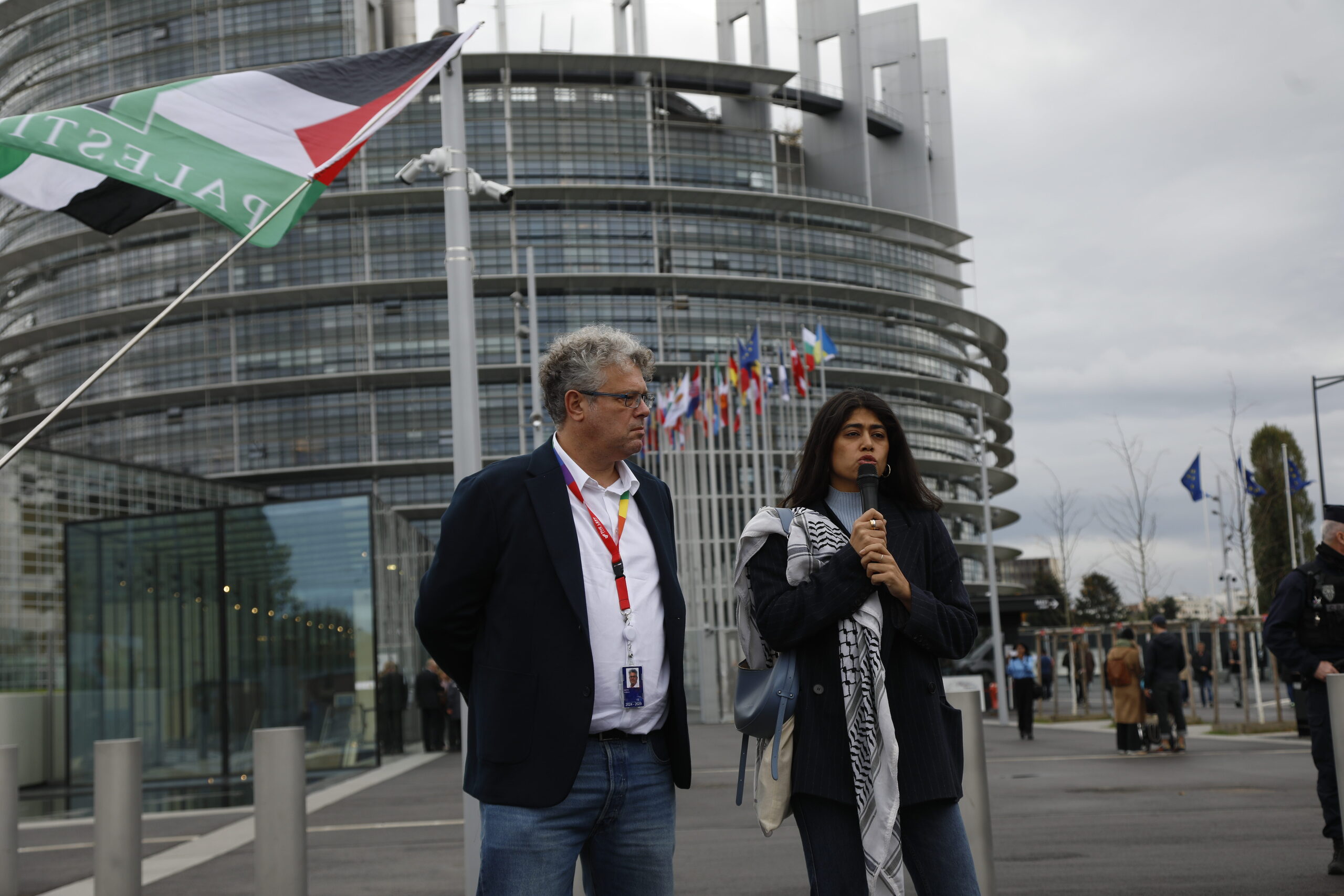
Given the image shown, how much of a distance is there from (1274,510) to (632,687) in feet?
220

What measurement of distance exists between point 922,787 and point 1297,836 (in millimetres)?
6679

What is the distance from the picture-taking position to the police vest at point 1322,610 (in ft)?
24.6

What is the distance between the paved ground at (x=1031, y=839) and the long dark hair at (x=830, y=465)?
4.13 metres

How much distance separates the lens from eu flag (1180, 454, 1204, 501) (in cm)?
3919

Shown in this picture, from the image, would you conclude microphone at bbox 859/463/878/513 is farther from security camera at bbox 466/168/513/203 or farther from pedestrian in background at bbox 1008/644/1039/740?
pedestrian in background at bbox 1008/644/1039/740

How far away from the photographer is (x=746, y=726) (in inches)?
148

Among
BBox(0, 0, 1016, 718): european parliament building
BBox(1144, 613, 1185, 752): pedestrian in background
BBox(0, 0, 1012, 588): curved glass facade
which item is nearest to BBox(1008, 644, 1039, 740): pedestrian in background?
BBox(1144, 613, 1185, 752): pedestrian in background

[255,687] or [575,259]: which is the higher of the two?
[575,259]

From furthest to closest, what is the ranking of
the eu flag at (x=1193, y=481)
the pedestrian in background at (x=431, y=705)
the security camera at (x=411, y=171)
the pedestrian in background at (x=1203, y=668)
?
the eu flag at (x=1193, y=481) → the pedestrian in background at (x=1203, y=668) → the pedestrian in background at (x=431, y=705) → the security camera at (x=411, y=171)

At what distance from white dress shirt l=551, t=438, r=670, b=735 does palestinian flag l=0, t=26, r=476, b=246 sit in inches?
155

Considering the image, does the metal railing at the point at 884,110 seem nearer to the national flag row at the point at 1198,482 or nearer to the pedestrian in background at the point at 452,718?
the national flag row at the point at 1198,482

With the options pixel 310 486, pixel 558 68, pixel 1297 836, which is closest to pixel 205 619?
pixel 1297 836

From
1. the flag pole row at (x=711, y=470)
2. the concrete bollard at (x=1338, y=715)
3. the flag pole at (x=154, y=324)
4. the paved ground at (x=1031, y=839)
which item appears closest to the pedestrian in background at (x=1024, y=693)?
the paved ground at (x=1031, y=839)

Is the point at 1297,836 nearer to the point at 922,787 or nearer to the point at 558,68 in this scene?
the point at 922,787
